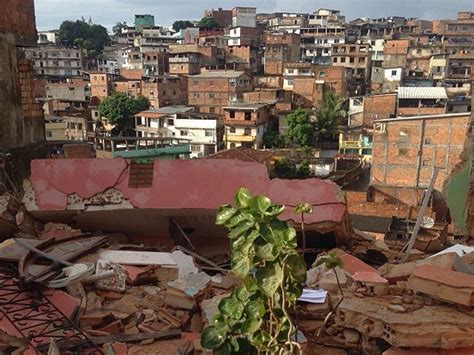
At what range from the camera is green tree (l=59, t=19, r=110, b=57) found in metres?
65.9

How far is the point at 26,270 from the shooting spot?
4250mm

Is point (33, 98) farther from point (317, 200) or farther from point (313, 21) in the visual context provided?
point (313, 21)

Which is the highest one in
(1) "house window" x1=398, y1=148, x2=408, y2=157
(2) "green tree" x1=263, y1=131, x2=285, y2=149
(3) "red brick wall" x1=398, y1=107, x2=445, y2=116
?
(3) "red brick wall" x1=398, y1=107, x2=445, y2=116

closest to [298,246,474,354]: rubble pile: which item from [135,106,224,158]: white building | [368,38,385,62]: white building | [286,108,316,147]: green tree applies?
[286,108,316,147]: green tree

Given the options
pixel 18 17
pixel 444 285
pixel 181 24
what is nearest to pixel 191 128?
pixel 18 17

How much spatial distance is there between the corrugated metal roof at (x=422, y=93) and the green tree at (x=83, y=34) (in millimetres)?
46165

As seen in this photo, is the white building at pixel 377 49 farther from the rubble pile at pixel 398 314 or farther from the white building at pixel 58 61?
the rubble pile at pixel 398 314

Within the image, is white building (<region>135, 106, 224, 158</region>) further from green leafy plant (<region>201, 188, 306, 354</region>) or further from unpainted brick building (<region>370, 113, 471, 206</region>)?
green leafy plant (<region>201, 188, 306, 354</region>)

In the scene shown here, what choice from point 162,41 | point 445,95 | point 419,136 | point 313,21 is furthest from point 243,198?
point 313,21

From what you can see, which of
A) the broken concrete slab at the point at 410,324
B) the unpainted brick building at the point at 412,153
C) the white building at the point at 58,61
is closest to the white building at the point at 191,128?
the unpainted brick building at the point at 412,153

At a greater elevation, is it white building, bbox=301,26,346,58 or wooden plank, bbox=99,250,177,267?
white building, bbox=301,26,346,58

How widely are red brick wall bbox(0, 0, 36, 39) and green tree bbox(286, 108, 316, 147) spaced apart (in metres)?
25.3

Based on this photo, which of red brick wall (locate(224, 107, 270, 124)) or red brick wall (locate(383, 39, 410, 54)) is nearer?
red brick wall (locate(224, 107, 270, 124))

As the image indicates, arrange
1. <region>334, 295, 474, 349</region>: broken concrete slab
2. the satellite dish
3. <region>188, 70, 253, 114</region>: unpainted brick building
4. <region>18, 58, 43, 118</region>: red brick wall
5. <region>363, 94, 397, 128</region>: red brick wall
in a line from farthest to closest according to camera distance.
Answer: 1. <region>188, 70, 253, 114</region>: unpainted brick building
2. <region>363, 94, 397, 128</region>: red brick wall
3. the satellite dish
4. <region>18, 58, 43, 118</region>: red brick wall
5. <region>334, 295, 474, 349</region>: broken concrete slab
